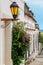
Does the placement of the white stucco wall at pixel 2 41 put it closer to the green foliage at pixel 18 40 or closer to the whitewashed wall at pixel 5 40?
the whitewashed wall at pixel 5 40

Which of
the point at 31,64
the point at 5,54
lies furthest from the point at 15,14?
the point at 31,64

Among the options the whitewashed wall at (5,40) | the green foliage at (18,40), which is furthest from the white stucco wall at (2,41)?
the green foliage at (18,40)

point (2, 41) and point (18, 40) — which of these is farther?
point (18, 40)

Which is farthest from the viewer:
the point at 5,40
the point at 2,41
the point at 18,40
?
the point at 18,40

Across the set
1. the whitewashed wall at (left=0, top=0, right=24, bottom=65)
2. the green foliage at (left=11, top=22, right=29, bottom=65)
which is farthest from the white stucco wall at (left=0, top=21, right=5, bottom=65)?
the green foliage at (left=11, top=22, right=29, bottom=65)

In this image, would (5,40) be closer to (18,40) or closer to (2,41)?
(2,41)

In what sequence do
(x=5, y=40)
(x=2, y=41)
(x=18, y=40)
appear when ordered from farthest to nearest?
(x=18, y=40)
(x=5, y=40)
(x=2, y=41)

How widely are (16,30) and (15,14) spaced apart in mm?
1522

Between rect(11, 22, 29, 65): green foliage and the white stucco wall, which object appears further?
rect(11, 22, 29, 65): green foliage

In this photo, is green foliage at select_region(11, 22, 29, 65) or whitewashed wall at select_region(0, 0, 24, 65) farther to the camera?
green foliage at select_region(11, 22, 29, 65)

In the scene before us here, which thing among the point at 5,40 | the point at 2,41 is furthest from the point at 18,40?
the point at 2,41

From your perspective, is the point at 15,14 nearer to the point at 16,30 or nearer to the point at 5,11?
the point at 5,11

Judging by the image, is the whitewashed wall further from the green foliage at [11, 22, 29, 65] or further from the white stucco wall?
the green foliage at [11, 22, 29, 65]

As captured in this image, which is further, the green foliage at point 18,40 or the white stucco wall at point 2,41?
the green foliage at point 18,40
